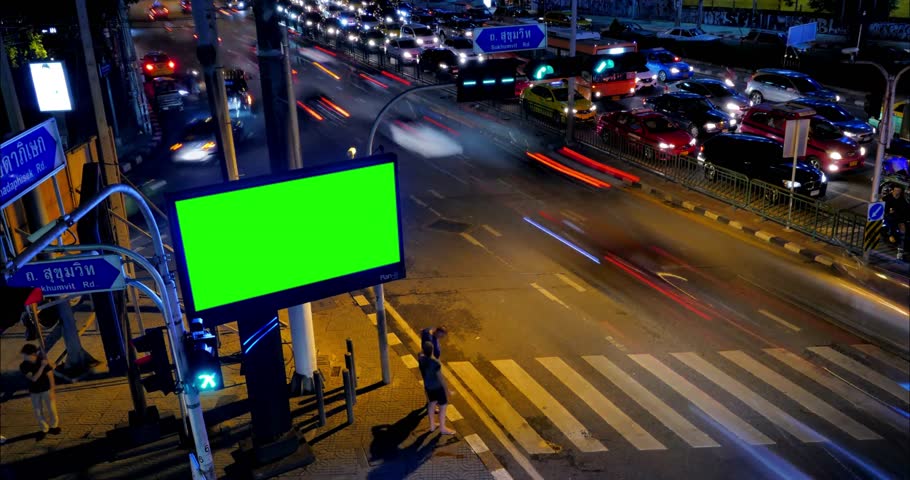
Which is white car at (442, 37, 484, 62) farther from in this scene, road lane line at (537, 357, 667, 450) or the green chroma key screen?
the green chroma key screen

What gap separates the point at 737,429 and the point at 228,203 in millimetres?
8171

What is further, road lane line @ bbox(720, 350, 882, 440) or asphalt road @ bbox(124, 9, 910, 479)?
road lane line @ bbox(720, 350, 882, 440)

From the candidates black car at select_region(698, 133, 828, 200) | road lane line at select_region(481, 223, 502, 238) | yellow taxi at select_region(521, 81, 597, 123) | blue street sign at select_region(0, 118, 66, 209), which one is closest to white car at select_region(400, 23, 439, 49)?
yellow taxi at select_region(521, 81, 597, 123)

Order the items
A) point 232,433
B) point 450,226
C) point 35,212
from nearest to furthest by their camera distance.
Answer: point 232,433, point 35,212, point 450,226

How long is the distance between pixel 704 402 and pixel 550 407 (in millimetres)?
2512

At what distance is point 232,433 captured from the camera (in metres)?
11.7

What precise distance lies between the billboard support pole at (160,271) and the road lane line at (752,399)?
8.31 metres

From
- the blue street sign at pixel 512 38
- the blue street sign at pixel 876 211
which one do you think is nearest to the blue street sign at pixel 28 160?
the blue street sign at pixel 512 38

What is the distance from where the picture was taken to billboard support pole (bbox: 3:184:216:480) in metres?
6.56

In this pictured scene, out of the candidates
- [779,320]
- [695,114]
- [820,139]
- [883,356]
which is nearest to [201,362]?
[779,320]

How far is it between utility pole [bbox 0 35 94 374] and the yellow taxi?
71.4 feet

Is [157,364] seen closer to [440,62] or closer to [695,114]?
[695,114]

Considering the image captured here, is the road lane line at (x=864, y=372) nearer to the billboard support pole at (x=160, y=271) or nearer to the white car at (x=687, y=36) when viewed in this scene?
the billboard support pole at (x=160, y=271)

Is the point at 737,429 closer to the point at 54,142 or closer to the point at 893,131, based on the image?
the point at 54,142
